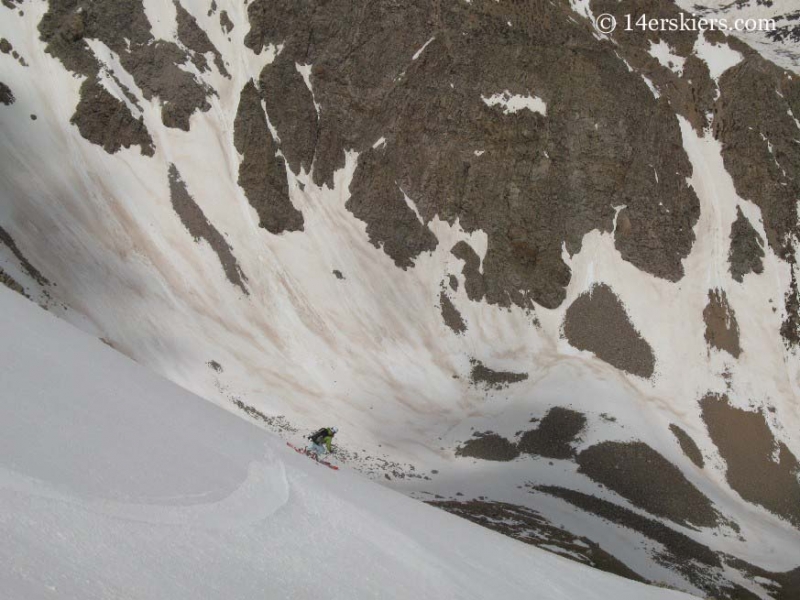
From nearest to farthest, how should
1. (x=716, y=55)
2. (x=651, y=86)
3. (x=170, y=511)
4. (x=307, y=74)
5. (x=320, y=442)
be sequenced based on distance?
1. (x=170, y=511)
2. (x=320, y=442)
3. (x=307, y=74)
4. (x=651, y=86)
5. (x=716, y=55)

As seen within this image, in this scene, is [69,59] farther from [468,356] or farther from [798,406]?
[798,406]

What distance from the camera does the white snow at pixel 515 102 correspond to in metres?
60.8

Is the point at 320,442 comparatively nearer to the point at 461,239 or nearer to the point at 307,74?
the point at 461,239

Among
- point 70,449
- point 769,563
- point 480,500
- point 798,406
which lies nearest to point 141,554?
point 70,449

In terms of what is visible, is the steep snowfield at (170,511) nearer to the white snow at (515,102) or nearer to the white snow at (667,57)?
the white snow at (515,102)

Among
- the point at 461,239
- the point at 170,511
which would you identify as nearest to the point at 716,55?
the point at 461,239

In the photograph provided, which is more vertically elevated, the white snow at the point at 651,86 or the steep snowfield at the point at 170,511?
the white snow at the point at 651,86

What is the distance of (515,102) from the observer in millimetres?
61281

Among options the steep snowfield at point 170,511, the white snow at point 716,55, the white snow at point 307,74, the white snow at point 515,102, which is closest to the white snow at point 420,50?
the white snow at point 515,102

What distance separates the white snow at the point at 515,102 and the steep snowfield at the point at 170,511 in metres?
54.6

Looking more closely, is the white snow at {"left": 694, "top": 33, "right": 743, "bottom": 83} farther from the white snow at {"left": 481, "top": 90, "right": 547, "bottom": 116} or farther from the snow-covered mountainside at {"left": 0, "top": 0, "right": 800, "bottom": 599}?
the white snow at {"left": 481, "top": 90, "right": 547, "bottom": 116}

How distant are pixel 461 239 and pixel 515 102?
13191mm

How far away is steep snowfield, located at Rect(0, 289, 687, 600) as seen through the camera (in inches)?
167

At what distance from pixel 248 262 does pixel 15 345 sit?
42.8m
